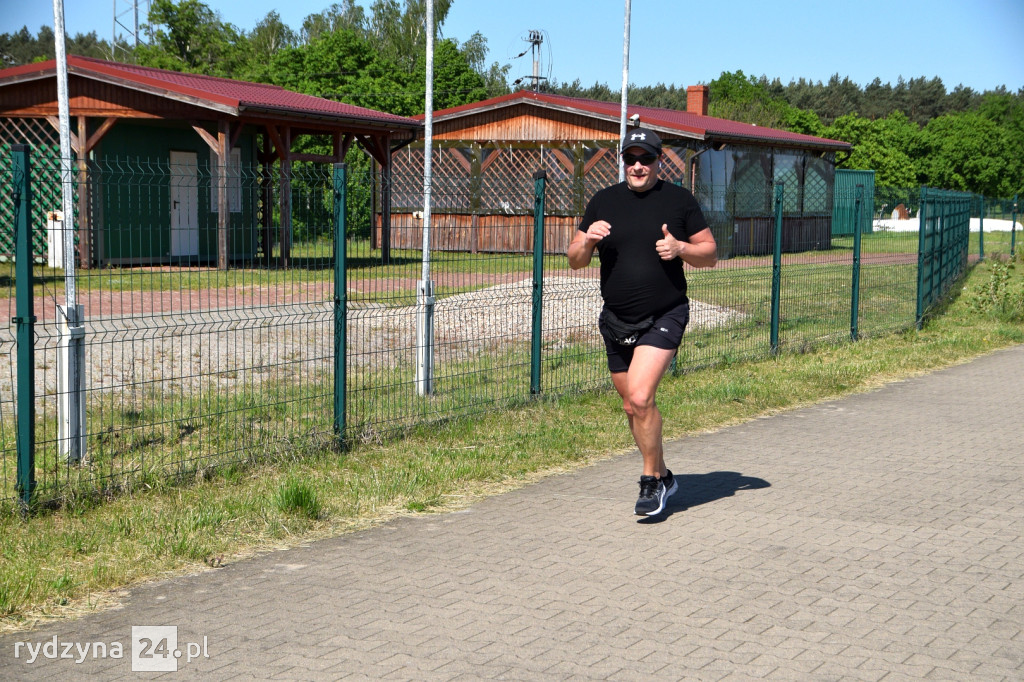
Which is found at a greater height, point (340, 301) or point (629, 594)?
point (340, 301)

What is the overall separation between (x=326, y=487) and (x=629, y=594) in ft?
7.67

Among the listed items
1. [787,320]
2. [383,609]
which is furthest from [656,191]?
[787,320]

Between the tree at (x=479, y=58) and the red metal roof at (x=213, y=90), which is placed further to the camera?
the tree at (x=479, y=58)

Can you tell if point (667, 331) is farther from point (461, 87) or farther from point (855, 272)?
point (461, 87)

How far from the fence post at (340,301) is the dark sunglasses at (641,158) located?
7.35 feet

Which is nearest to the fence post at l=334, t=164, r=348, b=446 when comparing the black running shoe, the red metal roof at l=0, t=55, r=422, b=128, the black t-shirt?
the black t-shirt

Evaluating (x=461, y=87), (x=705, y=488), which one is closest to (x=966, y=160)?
(x=461, y=87)

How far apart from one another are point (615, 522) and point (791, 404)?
439 cm

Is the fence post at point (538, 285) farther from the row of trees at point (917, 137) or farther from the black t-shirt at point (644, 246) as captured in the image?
the row of trees at point (917, 137)

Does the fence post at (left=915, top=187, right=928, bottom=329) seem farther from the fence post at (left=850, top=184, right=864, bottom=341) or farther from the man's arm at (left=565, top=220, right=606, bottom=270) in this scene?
the man's arm at (left=565, top=220, right=606, bottom=270)

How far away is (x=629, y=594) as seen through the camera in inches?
199

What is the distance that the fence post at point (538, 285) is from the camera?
9203 millimetres

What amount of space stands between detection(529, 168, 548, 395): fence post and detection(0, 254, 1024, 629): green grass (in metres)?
0.27

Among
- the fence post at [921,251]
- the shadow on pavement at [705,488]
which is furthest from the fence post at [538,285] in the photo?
the fence post at [921,251]
